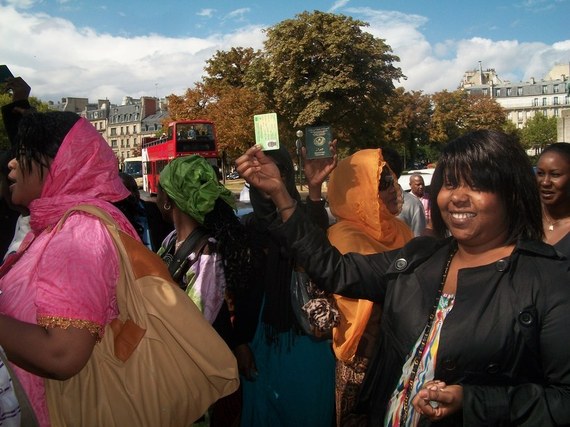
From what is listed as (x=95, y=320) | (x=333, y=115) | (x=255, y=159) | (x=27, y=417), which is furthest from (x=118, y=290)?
→ (x=333, y=115)

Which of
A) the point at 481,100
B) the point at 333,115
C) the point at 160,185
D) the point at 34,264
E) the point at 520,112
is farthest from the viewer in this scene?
the point at 520,112

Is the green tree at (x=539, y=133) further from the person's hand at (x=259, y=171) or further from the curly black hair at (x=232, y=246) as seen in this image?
the person's hand at (x=259, y=171)

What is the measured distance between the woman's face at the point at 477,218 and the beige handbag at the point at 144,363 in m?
0.93

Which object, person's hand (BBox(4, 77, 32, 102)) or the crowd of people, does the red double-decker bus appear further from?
the crowd of people

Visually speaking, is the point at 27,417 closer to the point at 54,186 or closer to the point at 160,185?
the point at 54,186

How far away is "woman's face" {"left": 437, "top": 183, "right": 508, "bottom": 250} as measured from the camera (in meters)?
1.66

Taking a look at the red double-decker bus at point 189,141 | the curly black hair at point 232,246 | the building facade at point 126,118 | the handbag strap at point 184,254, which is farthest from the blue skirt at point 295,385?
the building facade at point 126,118

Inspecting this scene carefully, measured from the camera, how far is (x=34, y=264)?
153 cm

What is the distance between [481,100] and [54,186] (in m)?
60.8

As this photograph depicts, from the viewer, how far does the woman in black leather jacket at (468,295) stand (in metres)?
1.44

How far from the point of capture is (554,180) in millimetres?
3773

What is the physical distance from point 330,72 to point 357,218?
33.2m

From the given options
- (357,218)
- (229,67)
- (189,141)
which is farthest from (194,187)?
(229,67)

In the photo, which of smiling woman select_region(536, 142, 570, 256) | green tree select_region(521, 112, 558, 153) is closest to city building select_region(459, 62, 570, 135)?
green tree select_region(521, 112, 558, 153)
